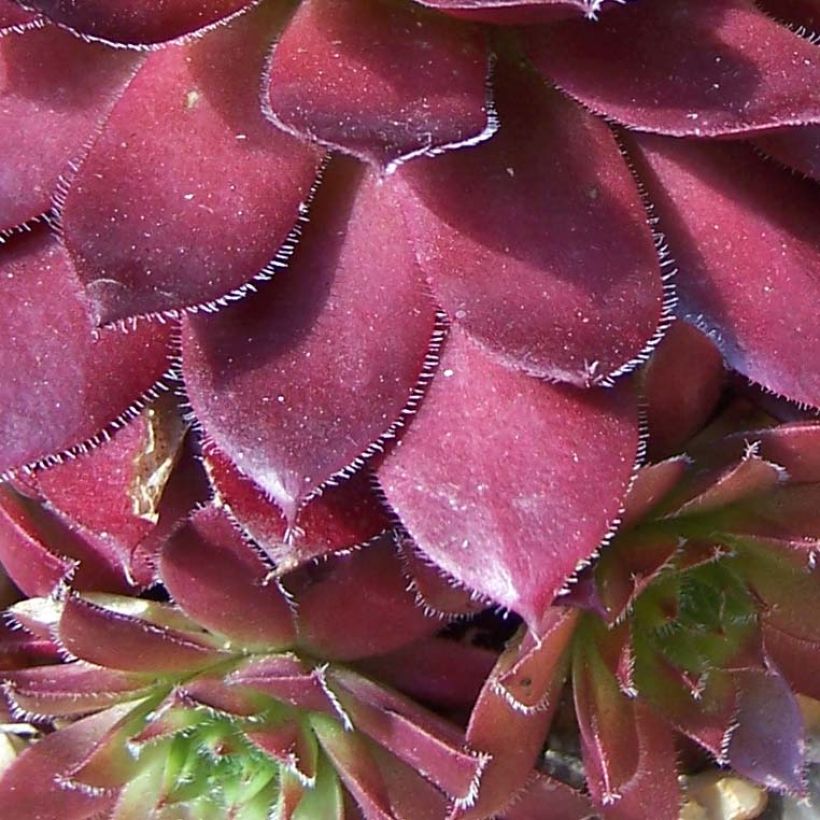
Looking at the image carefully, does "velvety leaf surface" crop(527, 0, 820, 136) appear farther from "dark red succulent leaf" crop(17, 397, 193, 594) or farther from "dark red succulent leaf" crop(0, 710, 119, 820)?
"dark red succulent leaf" crop(0, 710, 119, 820)

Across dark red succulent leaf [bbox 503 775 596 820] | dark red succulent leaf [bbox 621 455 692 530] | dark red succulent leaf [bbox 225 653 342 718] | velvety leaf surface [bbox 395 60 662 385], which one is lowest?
dark red succulent leaf [bbox 503 775 596 820]

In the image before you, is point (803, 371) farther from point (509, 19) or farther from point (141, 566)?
point (141, 566)

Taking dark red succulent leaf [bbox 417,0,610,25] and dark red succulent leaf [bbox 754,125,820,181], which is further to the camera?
dark red succulent leaf [bbox 754,125,820,181]

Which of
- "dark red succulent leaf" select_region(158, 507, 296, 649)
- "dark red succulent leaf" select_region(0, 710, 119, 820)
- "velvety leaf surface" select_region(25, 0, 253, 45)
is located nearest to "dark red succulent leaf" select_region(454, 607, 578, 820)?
"dark red succulent leaf" select_region(158, 507, 296, 649)

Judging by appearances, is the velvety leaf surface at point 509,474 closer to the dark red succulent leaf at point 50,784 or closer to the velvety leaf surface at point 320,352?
the velvety leaf surface at point 320,352

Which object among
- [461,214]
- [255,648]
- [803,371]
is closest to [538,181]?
[461,214]

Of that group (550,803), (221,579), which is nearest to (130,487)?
(221,579)

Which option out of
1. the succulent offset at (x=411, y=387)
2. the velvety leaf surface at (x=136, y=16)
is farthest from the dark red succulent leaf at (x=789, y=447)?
the velvety leaf surface at (x=136, y=16)

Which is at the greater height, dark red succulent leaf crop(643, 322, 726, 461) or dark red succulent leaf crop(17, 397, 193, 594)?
dark red succulent leaf crop(643, 322, 726, 461)
